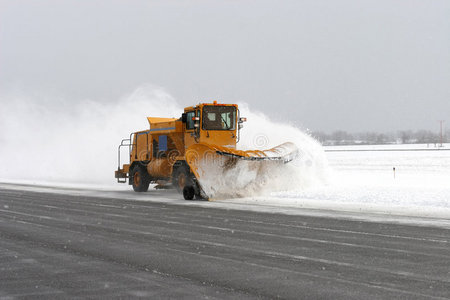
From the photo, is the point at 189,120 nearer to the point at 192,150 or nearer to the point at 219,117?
the point at 219,117

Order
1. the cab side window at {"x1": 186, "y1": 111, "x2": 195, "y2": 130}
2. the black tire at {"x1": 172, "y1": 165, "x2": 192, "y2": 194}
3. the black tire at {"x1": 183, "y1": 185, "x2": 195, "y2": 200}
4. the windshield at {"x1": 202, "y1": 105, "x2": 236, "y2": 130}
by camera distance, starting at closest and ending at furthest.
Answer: the black tire at {"x1": 183, "y1": 185, "x2": 195, "y2": 200} < the black tire at {"x1": 172, "y1": 165, "x2": 192, "y2": 194} < the windshield at {"x1": 202, "y1": 105, "x2": 236, "y2": 130} < the cab side window at {"x1": 186, "y1": 111, "x2": 195, "y2": 130}

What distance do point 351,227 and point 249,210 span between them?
416 centimetres

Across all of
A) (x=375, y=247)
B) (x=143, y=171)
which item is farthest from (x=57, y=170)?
Answer: (x=375, y=247)

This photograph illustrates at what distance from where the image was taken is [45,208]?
16.2 metres

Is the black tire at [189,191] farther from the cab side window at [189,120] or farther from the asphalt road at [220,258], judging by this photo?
the asphalt road at [220,258]

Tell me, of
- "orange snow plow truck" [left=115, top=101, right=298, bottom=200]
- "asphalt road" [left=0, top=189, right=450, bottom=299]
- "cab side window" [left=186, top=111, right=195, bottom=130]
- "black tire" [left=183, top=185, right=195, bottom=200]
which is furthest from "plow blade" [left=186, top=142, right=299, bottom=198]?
"asphalt road" [left=0, top=189, right=450, bottom=299]

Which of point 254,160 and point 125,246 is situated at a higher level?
point 254,160

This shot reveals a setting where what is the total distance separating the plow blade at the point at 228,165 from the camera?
60.3 ft

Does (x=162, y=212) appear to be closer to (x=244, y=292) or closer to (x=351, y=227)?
(x=351, y=227)

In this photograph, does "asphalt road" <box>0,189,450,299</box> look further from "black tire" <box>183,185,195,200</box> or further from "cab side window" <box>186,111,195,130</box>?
"cab side window" <box>186,111,195,130</box>

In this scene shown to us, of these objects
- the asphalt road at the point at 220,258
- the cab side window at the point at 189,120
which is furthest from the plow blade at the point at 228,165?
the asphalt road at the point at 220,258

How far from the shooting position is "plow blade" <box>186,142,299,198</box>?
1839cm

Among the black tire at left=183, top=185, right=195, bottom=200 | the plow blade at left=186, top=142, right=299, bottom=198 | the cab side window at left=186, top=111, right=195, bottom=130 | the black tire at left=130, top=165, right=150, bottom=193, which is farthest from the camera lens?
the black tire at left=130, top=165, right=150, bottom=193

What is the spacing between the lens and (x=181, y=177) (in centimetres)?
1991
